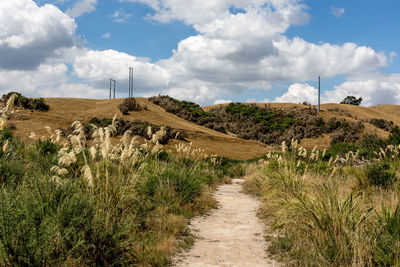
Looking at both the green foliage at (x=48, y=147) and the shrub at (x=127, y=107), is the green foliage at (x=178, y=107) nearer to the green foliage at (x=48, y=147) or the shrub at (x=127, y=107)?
the shrub at (x=127, y=107)

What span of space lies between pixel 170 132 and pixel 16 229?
2044 centimetres

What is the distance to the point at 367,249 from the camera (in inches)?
162

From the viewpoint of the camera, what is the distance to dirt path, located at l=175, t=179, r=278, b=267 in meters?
5.25

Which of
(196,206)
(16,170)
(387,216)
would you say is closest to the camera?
(387,216)

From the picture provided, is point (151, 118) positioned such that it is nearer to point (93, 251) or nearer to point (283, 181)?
point (283, 181)

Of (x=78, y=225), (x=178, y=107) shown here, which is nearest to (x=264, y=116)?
(x=178, y=107)


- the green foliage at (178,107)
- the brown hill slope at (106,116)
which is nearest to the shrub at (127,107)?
the brown hill slope at (106,116)

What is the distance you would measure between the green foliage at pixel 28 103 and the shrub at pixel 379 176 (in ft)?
81.5

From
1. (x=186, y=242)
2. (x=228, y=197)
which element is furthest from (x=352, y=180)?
(x=186, y=242)

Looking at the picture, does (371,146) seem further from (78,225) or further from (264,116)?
(264,116)

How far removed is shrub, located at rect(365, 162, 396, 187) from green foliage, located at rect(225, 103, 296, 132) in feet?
93.5

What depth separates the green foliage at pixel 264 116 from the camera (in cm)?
3938

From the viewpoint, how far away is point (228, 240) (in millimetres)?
6422

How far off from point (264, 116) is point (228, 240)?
3915cm
